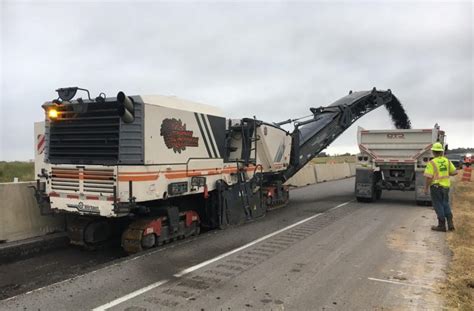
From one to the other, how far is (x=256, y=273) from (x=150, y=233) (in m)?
2.43

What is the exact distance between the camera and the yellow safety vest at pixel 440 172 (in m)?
9.48

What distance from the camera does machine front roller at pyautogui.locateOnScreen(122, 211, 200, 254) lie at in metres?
7.52

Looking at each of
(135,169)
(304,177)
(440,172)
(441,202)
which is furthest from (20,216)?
(304,177)

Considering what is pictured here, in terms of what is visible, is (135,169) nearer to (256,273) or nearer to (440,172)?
(256,273)

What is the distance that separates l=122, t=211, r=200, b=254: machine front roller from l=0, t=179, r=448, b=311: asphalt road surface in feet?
0.86

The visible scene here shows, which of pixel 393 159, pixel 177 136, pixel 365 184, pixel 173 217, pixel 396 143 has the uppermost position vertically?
pixel 396 143

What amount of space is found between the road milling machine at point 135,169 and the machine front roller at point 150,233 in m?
0.02

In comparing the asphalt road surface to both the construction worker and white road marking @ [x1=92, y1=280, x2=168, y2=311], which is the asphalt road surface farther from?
the construction worker

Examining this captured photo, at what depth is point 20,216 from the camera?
8023 mm

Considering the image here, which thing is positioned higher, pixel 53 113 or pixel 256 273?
pixel 53 113

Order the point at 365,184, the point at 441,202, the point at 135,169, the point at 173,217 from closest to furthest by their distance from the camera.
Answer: the point at 135,169 < the point at 173,217 < the point at 441,202 < the point at 365,184

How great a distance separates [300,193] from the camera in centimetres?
1772

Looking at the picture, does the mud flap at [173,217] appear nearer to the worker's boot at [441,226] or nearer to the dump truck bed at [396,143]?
the worker's boot at [441,226]

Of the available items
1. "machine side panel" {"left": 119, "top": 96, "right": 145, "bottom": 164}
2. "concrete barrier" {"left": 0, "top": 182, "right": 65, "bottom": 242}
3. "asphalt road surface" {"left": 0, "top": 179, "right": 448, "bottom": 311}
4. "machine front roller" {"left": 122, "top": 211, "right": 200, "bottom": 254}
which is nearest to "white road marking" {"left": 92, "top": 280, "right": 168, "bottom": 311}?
"asphalt road surface" {"left": 0, "top": 179, "right": 448, "bottom": 311}
